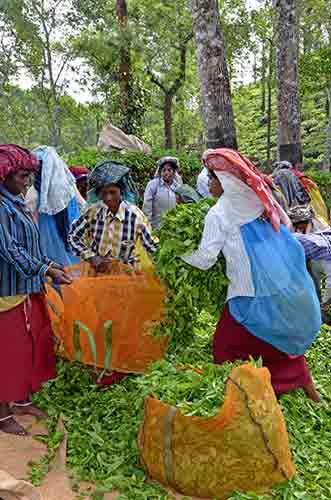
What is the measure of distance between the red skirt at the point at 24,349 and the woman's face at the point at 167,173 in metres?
3.47

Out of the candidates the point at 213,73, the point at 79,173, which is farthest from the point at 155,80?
the point at 79,173

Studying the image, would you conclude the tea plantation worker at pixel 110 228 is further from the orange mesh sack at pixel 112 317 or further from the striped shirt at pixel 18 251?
the striped shirt at pixel 18 251

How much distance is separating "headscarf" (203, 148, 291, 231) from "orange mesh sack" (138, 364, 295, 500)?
983 millimetres

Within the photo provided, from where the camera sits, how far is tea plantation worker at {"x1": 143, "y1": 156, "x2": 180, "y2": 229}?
21.8 ft

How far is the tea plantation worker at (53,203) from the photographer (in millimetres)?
4164

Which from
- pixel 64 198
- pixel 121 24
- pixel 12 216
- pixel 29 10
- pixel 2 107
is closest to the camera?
pixel 12 216

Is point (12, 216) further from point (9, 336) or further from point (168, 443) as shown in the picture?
point (168, 443)

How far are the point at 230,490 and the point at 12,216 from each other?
195 centimetres

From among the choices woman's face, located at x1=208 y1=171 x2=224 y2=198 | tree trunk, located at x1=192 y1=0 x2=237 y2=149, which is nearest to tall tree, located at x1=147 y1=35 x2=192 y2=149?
tree trunk, located at x1=192 y1=0 x2=237 y2=149

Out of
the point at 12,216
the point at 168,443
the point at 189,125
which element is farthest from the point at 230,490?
the point at 189,125

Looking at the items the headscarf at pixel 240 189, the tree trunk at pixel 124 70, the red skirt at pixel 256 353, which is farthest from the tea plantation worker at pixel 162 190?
the tree trunk at pixel 124 70

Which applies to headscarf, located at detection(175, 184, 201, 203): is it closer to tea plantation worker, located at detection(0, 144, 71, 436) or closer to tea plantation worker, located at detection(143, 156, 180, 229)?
tea plantation worker, located at detection(143, 156, 180, 229)

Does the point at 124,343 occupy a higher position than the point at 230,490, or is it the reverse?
the point at 124,343

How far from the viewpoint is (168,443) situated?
2582 mm
